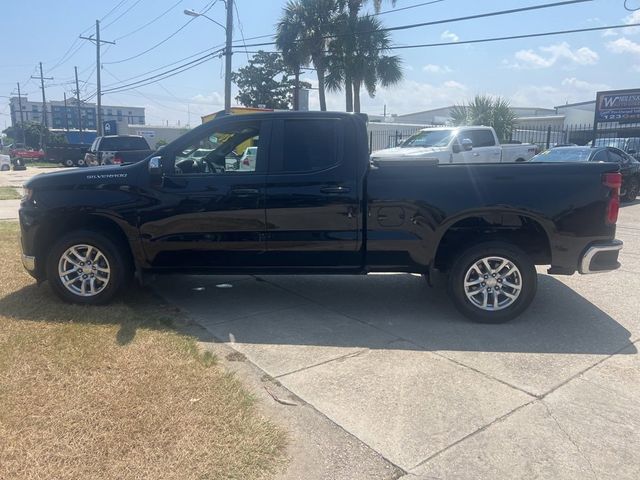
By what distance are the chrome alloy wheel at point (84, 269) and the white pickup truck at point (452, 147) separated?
9124 millimetres

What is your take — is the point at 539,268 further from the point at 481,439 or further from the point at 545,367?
the point at 481,439

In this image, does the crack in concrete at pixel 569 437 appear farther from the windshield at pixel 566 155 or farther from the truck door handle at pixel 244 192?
the windshield at pixel 566 155

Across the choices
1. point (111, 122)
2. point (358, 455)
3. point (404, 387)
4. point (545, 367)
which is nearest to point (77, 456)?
point (358, 455)

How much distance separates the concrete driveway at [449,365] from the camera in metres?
3.06

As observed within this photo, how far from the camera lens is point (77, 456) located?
112 inches

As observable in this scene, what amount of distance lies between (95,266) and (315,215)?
2291mm

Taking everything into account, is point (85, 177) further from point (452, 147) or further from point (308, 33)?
point (308, 33)

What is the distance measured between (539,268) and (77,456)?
619cm

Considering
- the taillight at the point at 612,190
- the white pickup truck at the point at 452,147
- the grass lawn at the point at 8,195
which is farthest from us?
the grass lawn at the point at 8,195

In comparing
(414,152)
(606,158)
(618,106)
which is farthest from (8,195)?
(618,106)

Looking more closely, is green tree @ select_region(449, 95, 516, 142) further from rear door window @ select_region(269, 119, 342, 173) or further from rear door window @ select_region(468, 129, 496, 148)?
rear door window @ select_region(269, 119, 342, 173)

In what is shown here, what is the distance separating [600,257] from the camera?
502 cm

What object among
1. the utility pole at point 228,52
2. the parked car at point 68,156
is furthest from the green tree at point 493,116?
the parked car at point 68,156

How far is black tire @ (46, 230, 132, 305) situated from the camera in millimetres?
5316
